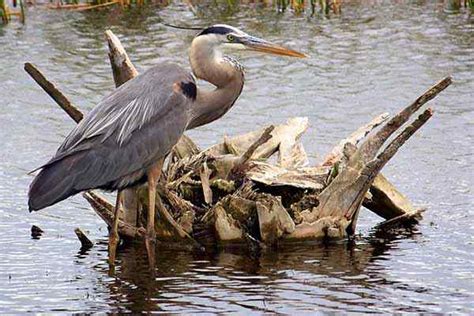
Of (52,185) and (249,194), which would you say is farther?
(249,194)

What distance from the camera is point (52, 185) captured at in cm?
719

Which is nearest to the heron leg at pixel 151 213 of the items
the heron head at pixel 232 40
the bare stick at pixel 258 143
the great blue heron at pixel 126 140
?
the great blue heron at pixel 126 140

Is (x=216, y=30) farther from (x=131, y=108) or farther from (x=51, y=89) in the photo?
(x=51, y=89)

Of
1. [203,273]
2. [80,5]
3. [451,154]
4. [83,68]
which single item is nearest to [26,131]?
[83,68]

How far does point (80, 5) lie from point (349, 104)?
7471mm

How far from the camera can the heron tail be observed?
7145mm

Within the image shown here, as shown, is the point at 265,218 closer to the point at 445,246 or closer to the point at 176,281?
the point at 176,281

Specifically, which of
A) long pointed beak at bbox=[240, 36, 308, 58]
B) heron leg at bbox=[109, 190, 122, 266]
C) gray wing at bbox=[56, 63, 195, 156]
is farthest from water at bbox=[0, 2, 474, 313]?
long pointed beak at bbox=[240, 36, 308, 58]

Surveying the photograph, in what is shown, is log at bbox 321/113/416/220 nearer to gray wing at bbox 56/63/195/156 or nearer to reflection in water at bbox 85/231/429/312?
reflection in water at bbox 85/231/429/312

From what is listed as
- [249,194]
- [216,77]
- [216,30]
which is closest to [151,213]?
[249,194]

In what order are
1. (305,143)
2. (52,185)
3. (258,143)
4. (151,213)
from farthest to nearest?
(305,143)
(258,143)
(151,213)
(52,185)

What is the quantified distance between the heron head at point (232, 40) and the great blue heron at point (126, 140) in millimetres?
415

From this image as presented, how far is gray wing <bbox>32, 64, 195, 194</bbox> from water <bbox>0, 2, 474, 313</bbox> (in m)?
0.70

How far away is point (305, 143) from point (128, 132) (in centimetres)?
452
